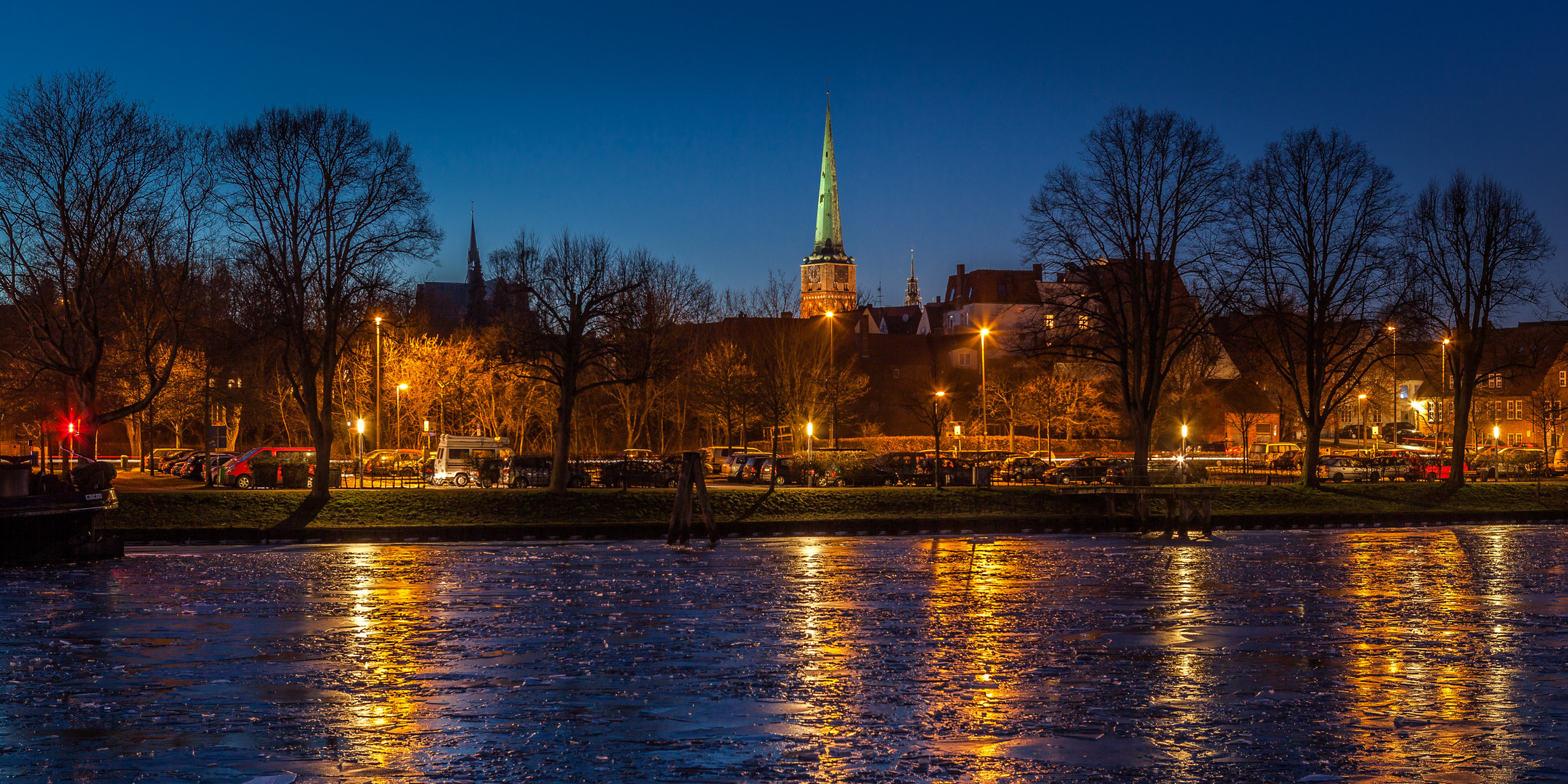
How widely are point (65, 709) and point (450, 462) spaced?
4229 centimetres

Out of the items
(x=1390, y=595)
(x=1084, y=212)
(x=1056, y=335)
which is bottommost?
(x=1390, y=595)

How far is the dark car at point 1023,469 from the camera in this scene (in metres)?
57.2

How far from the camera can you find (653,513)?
1457 inches

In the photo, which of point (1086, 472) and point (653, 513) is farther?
point (1086, 472)

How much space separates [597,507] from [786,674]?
2407 centimetres

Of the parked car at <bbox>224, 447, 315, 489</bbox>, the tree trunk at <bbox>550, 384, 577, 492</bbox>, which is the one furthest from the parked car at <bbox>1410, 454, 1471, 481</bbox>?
the parked car at <bbox>224, 447, 315, 489</bbox>

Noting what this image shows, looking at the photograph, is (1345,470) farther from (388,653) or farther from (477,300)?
(477,300)

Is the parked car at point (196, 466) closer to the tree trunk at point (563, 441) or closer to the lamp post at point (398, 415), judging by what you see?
the lamp post at point (398, 415)

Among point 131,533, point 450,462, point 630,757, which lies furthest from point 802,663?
point 450,462

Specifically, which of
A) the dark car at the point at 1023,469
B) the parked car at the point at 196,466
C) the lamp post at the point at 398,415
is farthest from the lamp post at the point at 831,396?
the parked car at the point at 196,466

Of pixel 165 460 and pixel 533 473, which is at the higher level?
pixel 165 460

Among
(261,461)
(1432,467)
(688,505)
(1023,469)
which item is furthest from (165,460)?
(1432,467)

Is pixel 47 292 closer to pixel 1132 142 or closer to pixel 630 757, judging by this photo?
pixel 1132 142

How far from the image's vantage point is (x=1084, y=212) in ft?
143
